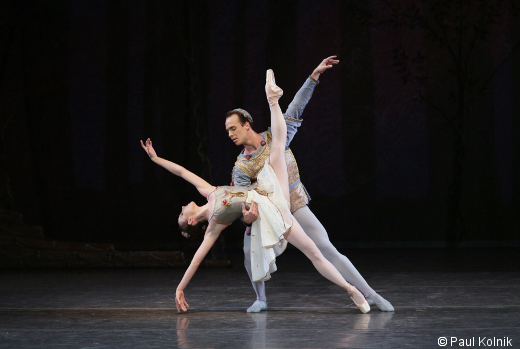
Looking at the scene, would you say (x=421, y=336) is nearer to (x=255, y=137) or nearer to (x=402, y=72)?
(x=255, y=137)

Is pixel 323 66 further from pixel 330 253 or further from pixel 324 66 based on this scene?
pixel 330 253

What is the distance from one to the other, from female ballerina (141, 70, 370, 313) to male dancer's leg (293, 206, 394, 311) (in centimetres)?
13

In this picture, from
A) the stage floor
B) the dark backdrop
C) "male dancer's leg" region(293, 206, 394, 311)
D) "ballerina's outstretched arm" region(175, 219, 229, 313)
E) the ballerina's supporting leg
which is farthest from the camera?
the dark backdrop

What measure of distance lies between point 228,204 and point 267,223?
0.22 m

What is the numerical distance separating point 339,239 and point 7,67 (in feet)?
13.7

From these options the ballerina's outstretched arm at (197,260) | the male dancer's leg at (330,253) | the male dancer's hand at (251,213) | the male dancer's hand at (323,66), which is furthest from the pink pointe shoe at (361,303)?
the male dancer's hand at (323,66)

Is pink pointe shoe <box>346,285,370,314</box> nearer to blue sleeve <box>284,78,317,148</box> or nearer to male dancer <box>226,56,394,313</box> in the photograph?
male dancer <box>226,56,394,313</box>

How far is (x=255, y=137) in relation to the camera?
348cm

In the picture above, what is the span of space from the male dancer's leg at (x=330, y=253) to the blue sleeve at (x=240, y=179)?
0.30 metres

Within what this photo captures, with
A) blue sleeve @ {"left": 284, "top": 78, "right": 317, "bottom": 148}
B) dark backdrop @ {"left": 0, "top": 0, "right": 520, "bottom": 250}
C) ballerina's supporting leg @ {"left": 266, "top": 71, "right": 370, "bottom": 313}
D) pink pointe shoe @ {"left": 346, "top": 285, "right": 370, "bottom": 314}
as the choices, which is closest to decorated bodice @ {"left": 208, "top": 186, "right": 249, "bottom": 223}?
ballerina's supporting leg @ {"left": 266, "top": 71, "right": 370, "bottom": 313}

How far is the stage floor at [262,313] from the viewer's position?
2.75m

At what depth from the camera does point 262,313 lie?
→ 3467 millimetres

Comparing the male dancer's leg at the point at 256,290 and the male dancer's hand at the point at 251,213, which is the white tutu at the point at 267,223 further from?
the male dancer's leg at the point at 256,290

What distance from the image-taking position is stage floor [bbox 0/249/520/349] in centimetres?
275
